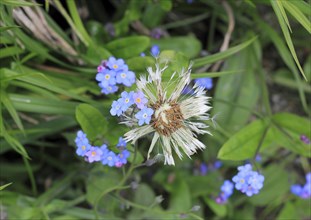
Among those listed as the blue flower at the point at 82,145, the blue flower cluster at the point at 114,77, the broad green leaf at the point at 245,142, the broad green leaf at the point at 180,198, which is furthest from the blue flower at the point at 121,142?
the broad green leaf at the point at 180,198

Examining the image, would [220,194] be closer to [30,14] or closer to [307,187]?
[307,187]

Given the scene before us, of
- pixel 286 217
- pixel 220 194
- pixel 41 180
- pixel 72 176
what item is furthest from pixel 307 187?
pixel 41 180

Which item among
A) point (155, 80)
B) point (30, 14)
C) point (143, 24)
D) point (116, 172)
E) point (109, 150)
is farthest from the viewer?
point (143, 24)

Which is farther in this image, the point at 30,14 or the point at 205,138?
the point at 205,138

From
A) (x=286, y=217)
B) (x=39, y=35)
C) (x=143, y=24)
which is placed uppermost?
(x=143, y=24)

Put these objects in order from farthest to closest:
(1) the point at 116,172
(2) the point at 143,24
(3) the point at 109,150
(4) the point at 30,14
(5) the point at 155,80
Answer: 1. (2) the point at 143,24
2. (1) the point at 116,172
3. (4) the point at 30,14
4. (3) the point at 109,150
5. (5) the point at 155,80

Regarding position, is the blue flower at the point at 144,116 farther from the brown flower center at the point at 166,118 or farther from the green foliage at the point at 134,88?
the green foliage at the point at 134,88

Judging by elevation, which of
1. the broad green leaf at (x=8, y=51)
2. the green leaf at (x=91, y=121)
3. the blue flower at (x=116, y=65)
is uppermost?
the broad green leaf at (x=8, y=51)
